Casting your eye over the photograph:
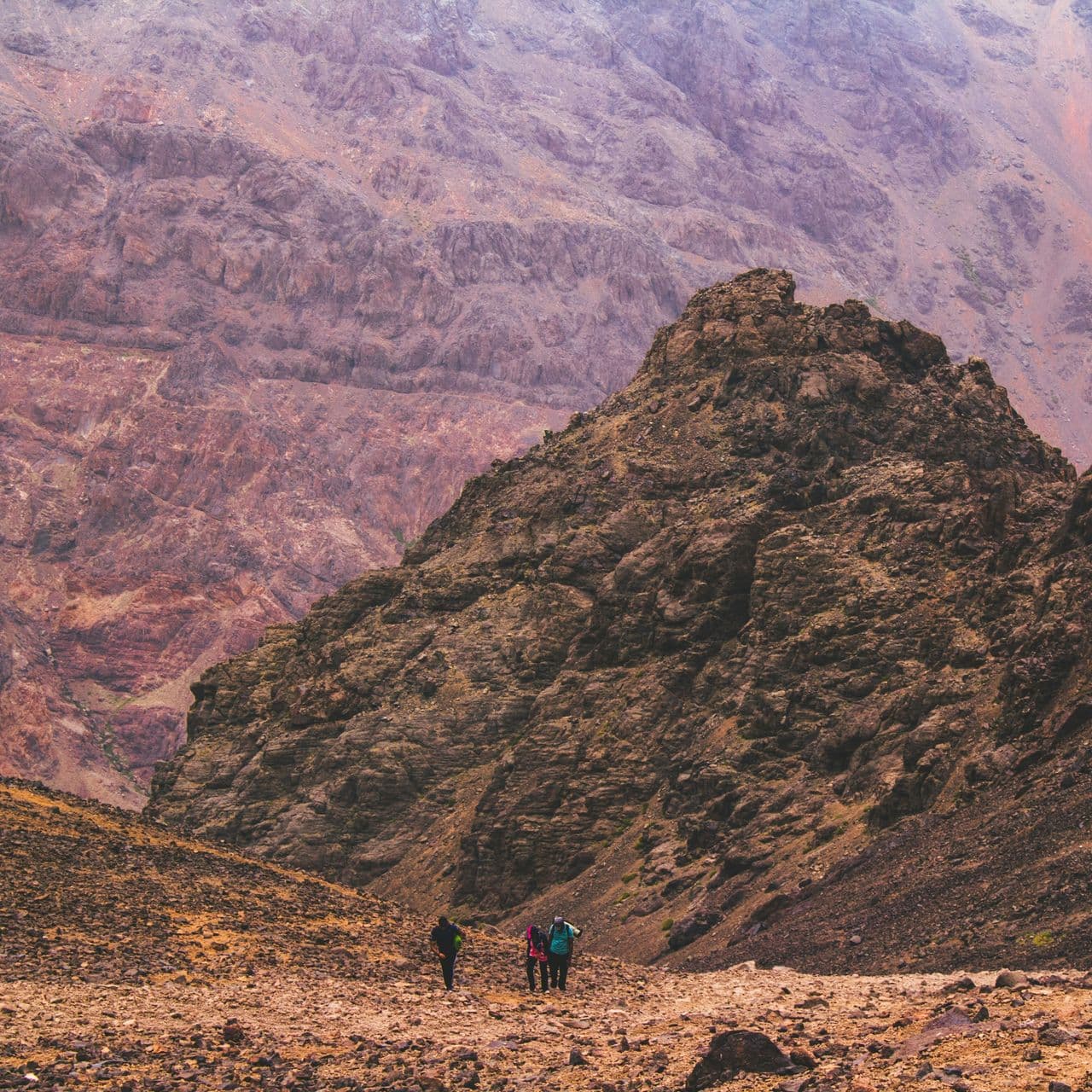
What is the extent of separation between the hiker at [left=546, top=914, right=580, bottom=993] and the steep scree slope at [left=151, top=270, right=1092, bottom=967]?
20.2ft

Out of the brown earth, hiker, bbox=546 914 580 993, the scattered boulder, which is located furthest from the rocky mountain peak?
the scattered boulder

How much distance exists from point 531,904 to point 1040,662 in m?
20.6

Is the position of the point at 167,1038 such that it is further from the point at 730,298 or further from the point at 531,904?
→ the point at 730,298

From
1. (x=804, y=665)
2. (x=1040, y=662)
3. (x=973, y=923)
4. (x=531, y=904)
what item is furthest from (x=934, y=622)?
(x=973, y=923)

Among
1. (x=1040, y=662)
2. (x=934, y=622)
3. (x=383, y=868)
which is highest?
(x=1040, y=662)

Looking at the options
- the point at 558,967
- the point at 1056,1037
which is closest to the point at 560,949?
the point at 558,967

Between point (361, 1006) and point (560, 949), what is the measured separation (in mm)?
4721

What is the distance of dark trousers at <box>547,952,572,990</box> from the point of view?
34719 mm

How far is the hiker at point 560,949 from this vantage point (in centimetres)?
3456

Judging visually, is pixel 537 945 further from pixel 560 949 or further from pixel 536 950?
pixel 560 949

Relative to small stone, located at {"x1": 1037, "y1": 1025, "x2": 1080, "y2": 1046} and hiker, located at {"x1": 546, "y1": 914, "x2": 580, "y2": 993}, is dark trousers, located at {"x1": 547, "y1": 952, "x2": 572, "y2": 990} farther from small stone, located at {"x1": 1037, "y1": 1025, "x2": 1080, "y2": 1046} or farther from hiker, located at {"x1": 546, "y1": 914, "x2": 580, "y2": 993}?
small stone, located at {"x1": 1037, "y1": 1025, "x2": 1080, "y2": 1046}

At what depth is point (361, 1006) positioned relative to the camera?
3134cm

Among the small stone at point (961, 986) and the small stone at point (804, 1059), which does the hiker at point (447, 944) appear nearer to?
the small stone at point (961, 986)

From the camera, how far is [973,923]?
115 feet
